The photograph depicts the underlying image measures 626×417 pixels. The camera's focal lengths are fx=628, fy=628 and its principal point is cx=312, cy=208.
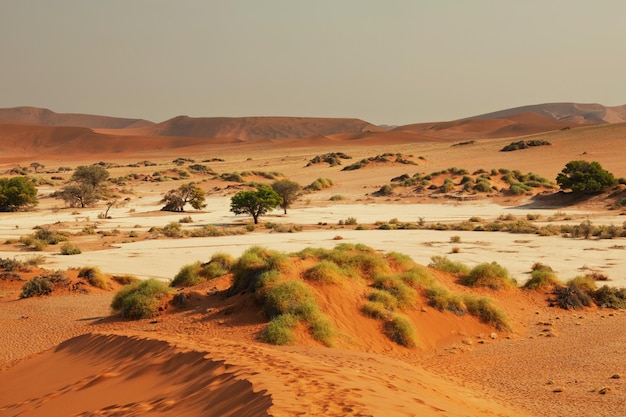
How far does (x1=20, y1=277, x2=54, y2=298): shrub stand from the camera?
19.8 m

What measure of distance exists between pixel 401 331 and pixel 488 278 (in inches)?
232

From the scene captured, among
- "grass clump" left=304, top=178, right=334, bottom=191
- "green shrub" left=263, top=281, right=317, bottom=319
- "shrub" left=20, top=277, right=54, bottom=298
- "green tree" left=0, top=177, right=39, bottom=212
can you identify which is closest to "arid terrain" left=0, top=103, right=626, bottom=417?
"shrub" left=20, top=277, right=54, bottom=298

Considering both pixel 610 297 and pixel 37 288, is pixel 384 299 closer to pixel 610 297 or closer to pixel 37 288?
pixel 610 297

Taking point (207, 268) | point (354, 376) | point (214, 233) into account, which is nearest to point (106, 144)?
point (214, 233)

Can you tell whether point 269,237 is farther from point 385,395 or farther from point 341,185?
point 341,185

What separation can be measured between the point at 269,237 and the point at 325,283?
18.1 metres

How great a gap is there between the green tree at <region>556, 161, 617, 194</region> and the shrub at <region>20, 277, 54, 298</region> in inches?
1522

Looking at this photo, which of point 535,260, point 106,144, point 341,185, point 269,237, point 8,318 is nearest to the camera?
point 8,318

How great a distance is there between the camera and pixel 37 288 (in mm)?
19875

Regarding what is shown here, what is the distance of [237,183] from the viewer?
6775cm

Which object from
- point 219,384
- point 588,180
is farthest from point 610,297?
point 588,180

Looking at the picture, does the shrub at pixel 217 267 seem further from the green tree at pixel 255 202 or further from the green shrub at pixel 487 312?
the green tree at pixel 255 202

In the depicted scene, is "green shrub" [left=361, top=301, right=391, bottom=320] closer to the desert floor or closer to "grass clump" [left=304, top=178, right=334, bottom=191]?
the desert floor

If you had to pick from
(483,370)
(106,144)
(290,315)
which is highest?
(106,144)
